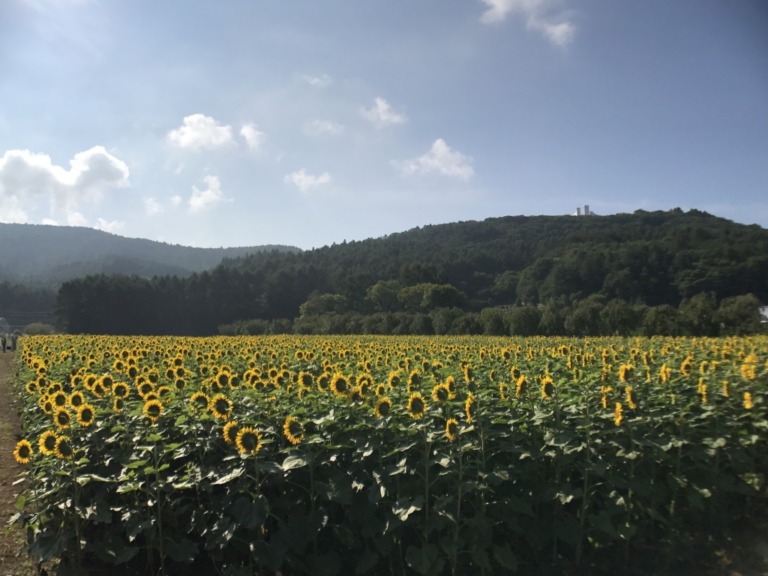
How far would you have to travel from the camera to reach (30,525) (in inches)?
182

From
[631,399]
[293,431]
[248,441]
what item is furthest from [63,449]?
[631,399]

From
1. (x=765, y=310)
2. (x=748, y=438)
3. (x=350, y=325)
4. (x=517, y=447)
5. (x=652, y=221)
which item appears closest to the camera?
(x=517, y=447)

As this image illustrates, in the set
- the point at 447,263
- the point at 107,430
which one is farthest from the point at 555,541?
the point at 447,263

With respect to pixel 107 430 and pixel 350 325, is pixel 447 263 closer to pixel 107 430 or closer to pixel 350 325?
pixel 350 325

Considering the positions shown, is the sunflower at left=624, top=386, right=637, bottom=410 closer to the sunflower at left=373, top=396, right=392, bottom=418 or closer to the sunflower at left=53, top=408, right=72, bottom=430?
the sunflower at left=373, top=396, right=392, bottom=418

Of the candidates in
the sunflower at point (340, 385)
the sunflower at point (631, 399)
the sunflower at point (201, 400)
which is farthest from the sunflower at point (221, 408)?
the sunflower at point (631, 399)

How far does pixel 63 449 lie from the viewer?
4488 mm

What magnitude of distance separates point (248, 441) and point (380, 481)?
1007mm

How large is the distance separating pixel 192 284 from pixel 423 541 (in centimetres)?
9688

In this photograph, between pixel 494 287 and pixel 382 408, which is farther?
pixel 494 287

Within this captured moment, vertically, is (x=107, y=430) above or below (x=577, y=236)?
below

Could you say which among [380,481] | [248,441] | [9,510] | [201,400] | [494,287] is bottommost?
[9,510]

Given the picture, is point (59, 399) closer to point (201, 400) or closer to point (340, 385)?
point (201, 400)

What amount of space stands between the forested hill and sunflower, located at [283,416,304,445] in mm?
34260
